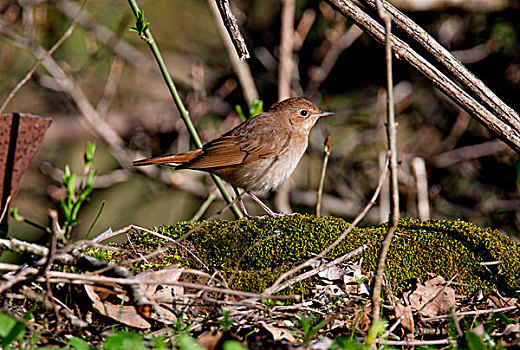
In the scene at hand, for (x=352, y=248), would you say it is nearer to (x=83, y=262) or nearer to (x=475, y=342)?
(x=475, y=342)

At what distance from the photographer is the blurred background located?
7.71 meters

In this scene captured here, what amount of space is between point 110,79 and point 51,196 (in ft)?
5.85

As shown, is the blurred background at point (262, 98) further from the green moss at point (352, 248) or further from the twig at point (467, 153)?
the green moss at point (352, 248)

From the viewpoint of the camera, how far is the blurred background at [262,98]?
7711mm

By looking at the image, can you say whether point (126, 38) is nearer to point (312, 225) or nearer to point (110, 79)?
point (110, 79)

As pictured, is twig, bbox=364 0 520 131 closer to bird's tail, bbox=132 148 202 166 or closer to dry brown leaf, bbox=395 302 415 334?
dry brown leaf, bbox=395 302 415 334

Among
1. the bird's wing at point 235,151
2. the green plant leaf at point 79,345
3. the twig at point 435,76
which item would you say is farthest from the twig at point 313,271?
the bird's wing at point 235,151

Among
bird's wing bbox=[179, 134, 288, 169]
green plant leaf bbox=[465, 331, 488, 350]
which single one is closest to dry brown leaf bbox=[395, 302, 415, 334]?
green plant leaf bbox=[465, 331, 488, 350]

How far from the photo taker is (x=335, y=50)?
7926 millimetres

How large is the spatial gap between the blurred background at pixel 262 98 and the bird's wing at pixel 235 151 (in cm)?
284

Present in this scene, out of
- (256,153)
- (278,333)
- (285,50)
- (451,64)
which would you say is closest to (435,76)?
(451,64)

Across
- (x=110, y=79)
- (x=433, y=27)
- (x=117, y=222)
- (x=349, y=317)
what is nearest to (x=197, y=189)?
(x=117, y=222)

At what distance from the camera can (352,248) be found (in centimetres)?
343

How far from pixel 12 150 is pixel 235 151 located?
77.9 inches
